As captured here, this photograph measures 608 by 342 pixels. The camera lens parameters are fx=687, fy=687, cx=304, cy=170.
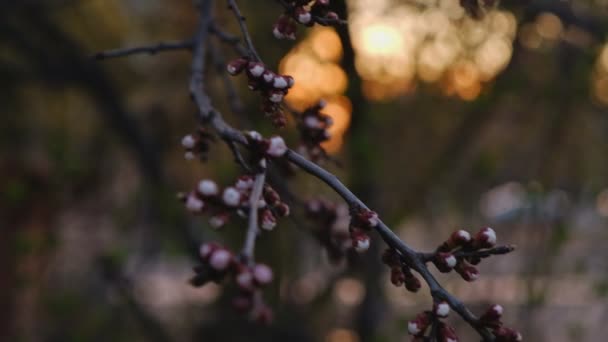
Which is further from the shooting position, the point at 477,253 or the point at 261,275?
the point at 477,253

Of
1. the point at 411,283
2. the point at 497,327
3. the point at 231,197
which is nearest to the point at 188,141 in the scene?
the point at 231,197

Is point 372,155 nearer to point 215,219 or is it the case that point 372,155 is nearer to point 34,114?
point 215,219

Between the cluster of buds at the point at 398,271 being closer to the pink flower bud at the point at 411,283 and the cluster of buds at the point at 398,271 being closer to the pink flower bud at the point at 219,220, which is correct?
the pink flower bud at the point at 411,283

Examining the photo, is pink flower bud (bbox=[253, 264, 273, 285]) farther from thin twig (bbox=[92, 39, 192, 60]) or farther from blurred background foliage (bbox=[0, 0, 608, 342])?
blurred background foliage (bbox=[0, 0, 608, 342])

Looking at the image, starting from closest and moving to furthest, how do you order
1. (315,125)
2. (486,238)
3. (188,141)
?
(486,238) < (188,141) < (315,125)

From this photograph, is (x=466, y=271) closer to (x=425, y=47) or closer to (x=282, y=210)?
(x=282, y=210)

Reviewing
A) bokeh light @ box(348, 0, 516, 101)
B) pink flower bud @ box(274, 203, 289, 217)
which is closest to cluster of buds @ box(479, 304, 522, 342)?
pink flower bud @ box(274, 203, 289, 217)
